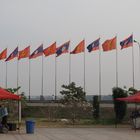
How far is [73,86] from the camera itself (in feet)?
155

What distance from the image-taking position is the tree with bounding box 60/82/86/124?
140 feet

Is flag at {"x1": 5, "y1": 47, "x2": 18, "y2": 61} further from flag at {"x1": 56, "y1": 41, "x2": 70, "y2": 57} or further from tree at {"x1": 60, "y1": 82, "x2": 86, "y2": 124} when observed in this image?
tree at {"x1": 60, "y1": 82, "x2": 86, "y2": 124}

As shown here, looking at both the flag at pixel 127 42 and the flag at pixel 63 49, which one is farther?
the flag at pixel 63 49

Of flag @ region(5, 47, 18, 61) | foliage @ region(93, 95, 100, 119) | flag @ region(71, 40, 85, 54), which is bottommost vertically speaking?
foliage @ region(93, 95, 100, 119)

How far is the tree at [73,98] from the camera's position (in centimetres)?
4275

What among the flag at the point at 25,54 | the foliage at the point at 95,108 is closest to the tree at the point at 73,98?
the foliage at the point at 95,108

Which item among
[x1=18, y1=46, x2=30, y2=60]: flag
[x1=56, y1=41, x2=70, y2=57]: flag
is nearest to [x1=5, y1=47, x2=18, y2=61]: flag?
[x1=18, y1=46, x2=30, y2=60]: flag

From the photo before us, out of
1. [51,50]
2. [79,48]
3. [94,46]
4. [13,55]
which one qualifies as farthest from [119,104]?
[13,55]

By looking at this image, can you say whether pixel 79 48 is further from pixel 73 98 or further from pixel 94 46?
pixel 73 98

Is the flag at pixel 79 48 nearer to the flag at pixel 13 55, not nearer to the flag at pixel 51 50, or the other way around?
the flag at pixel 51 50

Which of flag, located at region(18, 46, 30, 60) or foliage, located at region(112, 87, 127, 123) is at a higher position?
flag, located at region(18, 46, 30, 60)

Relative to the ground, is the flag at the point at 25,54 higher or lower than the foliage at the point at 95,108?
higher

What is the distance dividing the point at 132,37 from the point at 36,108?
1379cm

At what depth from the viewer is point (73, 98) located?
44.0m
